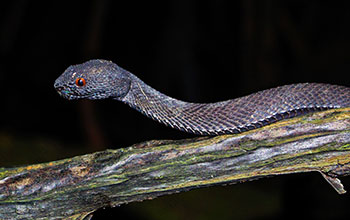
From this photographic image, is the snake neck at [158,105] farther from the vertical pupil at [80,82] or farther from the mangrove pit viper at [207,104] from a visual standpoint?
the vertical pupil at [80,82]

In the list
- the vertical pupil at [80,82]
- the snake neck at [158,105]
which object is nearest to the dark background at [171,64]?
the snake neck at [158,105]

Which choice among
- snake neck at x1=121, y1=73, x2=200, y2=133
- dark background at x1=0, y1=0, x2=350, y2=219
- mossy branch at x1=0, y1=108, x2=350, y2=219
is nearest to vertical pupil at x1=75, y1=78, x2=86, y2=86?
snake neck at x1=121, y1=73, x2=200, y2=133

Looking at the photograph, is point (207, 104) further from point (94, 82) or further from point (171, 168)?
point (94, 82)

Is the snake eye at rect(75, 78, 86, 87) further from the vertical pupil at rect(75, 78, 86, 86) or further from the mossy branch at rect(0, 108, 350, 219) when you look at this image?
the mossy branch at rect(0, 108, 350, 219)

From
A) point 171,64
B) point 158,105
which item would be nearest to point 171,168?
point 158,105

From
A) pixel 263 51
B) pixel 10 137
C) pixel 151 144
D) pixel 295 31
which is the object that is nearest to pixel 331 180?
pixel 151 144

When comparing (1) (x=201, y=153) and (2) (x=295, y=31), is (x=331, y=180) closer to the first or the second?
(1) (x=201, y=153)

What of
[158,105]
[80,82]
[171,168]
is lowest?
[171,168]
